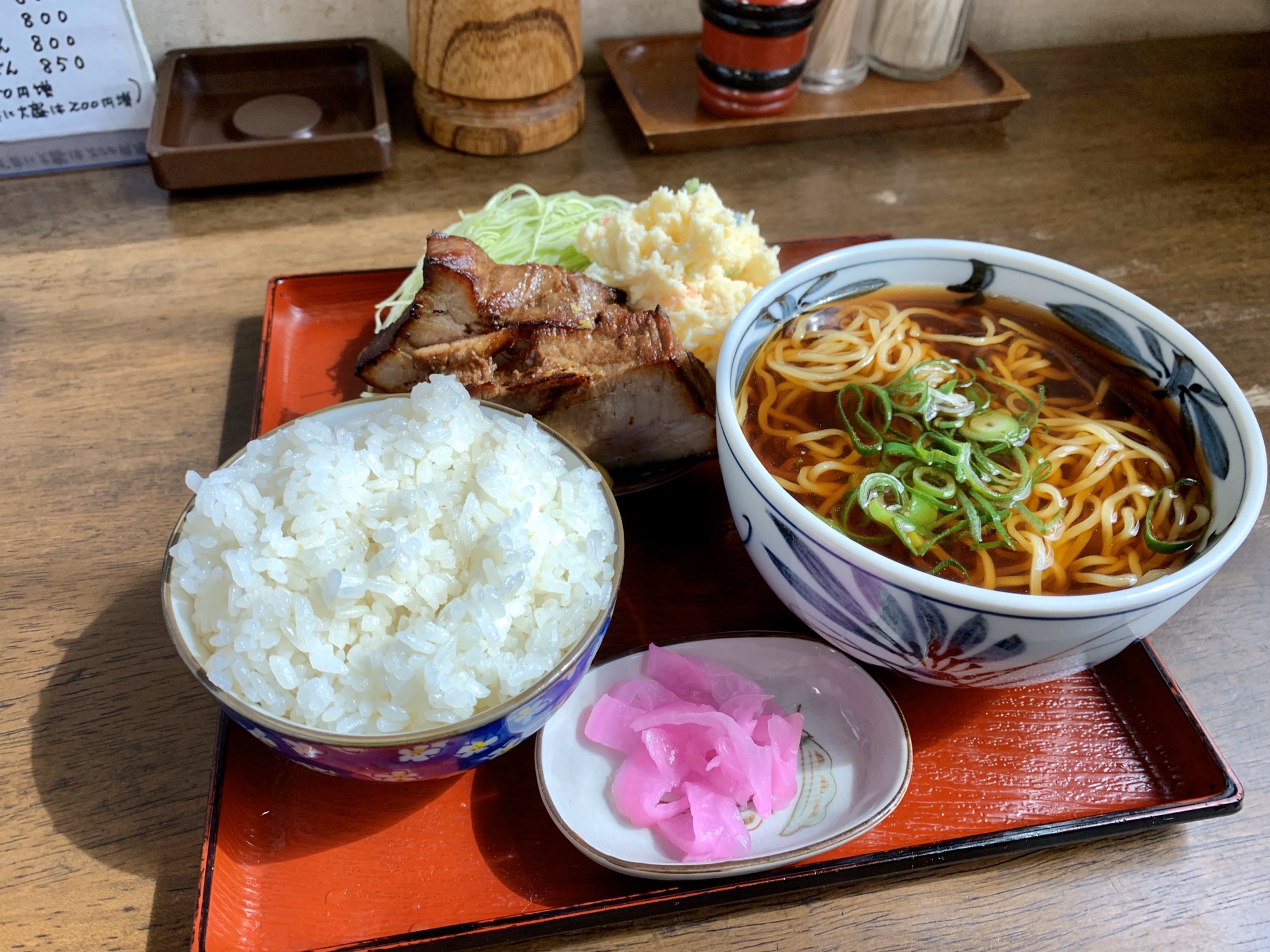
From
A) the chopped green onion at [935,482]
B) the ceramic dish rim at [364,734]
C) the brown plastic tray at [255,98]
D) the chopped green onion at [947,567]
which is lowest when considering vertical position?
the brown plastic tray at [255,98]

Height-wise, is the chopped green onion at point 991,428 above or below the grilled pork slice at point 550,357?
above

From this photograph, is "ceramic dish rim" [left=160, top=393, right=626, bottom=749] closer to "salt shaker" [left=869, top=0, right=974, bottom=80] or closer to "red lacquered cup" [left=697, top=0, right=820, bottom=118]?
"red lacquered cup" [left=697, top=0, right=820, bottom=118]

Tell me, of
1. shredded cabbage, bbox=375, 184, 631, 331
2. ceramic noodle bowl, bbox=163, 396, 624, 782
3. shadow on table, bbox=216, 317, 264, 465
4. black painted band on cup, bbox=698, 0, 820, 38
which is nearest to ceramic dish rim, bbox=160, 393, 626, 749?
ceramic noodle bowl, bbox=163, 396, 624, 782

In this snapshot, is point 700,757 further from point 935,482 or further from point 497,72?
point 497,72

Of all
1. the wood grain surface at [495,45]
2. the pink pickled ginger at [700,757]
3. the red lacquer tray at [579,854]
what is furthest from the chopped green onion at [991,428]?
the wood grain surface at [495,45]

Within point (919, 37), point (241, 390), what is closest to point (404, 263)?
point (241, 390)

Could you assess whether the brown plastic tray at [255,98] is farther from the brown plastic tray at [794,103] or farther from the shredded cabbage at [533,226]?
the brown plastic tray at [794,103]
